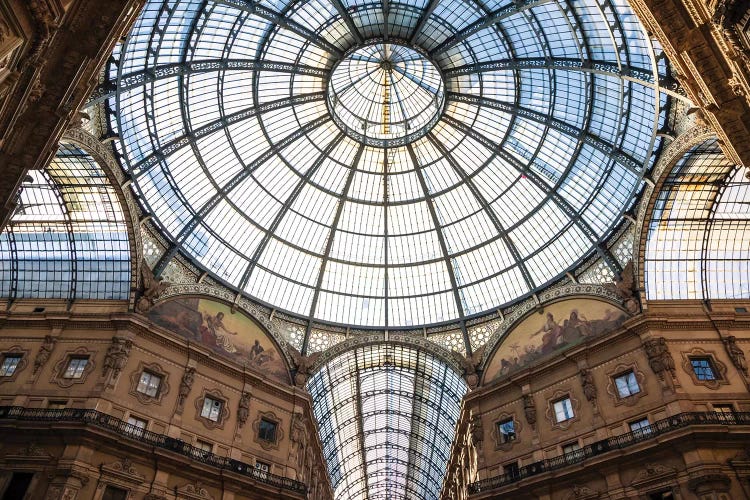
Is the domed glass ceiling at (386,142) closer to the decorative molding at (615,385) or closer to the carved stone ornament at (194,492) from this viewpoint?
the decorative molding at (615,385)

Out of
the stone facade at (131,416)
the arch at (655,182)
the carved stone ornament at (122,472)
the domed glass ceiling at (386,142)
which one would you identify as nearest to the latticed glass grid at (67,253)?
the stone facade at (131,416)

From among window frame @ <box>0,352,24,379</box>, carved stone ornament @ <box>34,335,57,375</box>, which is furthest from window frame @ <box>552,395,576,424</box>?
window frame @ <box>0,352,24,379</box>

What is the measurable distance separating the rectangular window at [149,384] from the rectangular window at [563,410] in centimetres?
2153

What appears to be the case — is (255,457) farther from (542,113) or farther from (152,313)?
(542,113)

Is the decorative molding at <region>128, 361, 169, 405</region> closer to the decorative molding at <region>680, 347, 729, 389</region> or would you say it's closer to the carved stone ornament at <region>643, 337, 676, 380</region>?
the carved stone ornament at <region>643, 337, 676, 380</region>

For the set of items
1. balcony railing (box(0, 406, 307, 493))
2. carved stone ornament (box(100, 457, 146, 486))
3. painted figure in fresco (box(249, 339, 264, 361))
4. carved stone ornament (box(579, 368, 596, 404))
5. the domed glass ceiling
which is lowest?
carved stone ornament (box(100, 457, 146, 486))

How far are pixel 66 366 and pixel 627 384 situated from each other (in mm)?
28859

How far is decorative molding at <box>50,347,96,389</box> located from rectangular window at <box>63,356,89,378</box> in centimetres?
12

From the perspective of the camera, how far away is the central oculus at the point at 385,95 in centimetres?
3562

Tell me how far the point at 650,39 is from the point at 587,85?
26.3 feet

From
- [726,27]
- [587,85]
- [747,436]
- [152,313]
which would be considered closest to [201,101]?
[152,313]

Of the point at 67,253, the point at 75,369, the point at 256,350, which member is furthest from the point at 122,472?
the point at 67,253

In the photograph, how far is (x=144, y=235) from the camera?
32.1 metres

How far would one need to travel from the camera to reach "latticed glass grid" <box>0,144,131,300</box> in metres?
30.6
